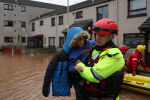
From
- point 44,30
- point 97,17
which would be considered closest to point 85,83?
point 97,17

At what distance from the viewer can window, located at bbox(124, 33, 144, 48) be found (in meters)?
14.3

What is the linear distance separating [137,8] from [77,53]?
46.3 ft

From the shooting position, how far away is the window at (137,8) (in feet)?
46.7

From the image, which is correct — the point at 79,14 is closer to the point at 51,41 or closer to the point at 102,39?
the point at 51,41

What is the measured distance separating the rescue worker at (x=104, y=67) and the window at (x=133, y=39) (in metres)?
13.4

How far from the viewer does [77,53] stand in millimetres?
2416

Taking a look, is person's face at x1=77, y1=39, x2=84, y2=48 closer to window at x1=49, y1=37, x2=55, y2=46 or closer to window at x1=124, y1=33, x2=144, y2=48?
window at x1=124, y1=33, x2=144, y2=48

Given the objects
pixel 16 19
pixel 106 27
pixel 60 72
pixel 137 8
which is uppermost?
pixel 16 19

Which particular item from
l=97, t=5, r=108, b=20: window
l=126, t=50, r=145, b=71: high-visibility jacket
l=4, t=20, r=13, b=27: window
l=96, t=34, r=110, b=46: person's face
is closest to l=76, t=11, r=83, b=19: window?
l=97, t=5, r=108, b=20: window

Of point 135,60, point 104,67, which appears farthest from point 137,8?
point 104,67

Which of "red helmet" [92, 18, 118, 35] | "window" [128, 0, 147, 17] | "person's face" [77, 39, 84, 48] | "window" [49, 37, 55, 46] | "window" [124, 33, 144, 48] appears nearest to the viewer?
"red helmet" [92, 18, 118, 35]

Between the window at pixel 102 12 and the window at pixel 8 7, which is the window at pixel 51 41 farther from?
the window at pixel 8 7

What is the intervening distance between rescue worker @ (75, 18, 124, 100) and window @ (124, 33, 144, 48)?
13413mm

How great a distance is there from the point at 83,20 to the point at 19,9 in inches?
746
